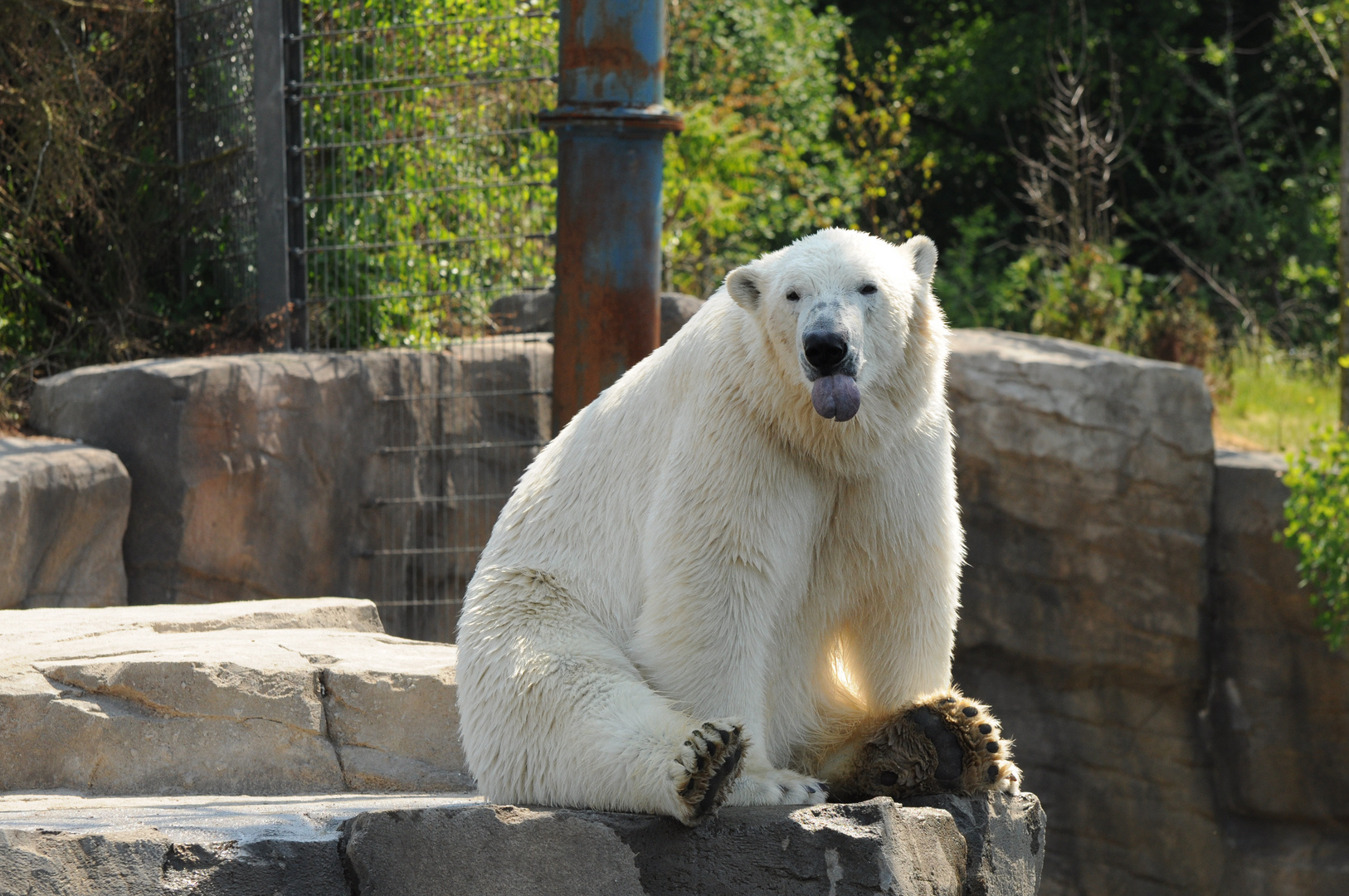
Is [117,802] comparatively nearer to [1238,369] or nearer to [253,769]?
[253,769]

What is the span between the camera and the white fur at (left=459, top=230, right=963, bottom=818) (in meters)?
2.56

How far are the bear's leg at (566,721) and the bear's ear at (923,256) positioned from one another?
1.03 metres

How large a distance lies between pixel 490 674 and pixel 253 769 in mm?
1316

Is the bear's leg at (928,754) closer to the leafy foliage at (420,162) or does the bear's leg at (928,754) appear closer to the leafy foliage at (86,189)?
the leafy foliage at (420,162)

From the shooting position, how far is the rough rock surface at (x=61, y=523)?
5066 mm

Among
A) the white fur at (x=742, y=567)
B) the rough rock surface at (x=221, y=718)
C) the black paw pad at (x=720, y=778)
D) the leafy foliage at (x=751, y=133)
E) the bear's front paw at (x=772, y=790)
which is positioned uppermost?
the leafy foliage at (x=751, y=133)

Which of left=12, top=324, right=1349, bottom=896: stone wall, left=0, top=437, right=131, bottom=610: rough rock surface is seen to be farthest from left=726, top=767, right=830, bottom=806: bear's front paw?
left=12, top=324, right=1349, bottom=896: stone wall

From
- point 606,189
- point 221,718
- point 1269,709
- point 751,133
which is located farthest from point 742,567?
point 751,133

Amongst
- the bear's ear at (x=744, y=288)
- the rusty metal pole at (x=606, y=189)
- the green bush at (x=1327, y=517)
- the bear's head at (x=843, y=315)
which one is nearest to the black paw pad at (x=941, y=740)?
the bear's head at (x=843, y=315)

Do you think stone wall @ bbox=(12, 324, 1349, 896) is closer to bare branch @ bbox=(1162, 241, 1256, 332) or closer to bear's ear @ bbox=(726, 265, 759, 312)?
bare branch @ bbox=(1162, 241, 1256, 332)

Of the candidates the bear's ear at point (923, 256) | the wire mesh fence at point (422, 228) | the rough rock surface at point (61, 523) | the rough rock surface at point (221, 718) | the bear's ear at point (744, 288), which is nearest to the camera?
the bear's ear at point (744, 288)

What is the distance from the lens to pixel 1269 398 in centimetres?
884

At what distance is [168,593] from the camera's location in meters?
5.84

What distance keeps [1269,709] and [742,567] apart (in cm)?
557
